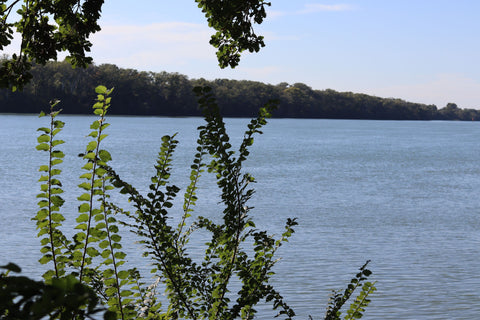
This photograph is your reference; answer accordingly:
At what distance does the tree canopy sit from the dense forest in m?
96.6

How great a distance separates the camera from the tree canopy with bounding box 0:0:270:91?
6285 mm

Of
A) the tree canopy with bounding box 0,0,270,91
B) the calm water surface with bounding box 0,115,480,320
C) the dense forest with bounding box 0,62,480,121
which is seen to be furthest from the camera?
the dense forest with bounding box 0,62,480,121

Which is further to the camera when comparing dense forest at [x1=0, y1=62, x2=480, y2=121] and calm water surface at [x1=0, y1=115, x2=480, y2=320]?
dense forest at [x1=0, y1=62, x2=480, y2=121]

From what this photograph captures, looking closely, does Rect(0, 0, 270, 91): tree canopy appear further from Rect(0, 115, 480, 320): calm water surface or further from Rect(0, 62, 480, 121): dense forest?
Rect(0, 62, 480, 121): dense forest

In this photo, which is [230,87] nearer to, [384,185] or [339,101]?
[339,101]

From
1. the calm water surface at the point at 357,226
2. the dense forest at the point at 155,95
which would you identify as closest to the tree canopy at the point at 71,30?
the calm water surface at the point at 357,226

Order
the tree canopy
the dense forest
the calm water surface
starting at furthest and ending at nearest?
the dense forest < the calm water surface < the tree canopy

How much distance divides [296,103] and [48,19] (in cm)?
17359

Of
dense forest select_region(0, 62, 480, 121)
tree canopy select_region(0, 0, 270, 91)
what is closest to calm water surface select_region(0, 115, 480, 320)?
tree canopy select_region(0, 0, 270, 91)

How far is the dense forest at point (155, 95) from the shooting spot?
411 feet

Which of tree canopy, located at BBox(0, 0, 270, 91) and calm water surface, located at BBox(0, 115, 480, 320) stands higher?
tree canopy, located at BBox(0, 0, 270, 91)

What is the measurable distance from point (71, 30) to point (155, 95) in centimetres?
13854

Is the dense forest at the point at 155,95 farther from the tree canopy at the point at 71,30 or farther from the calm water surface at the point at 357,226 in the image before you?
the tree canopy at the point at 71,30

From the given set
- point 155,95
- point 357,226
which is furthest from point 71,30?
point 155,95
